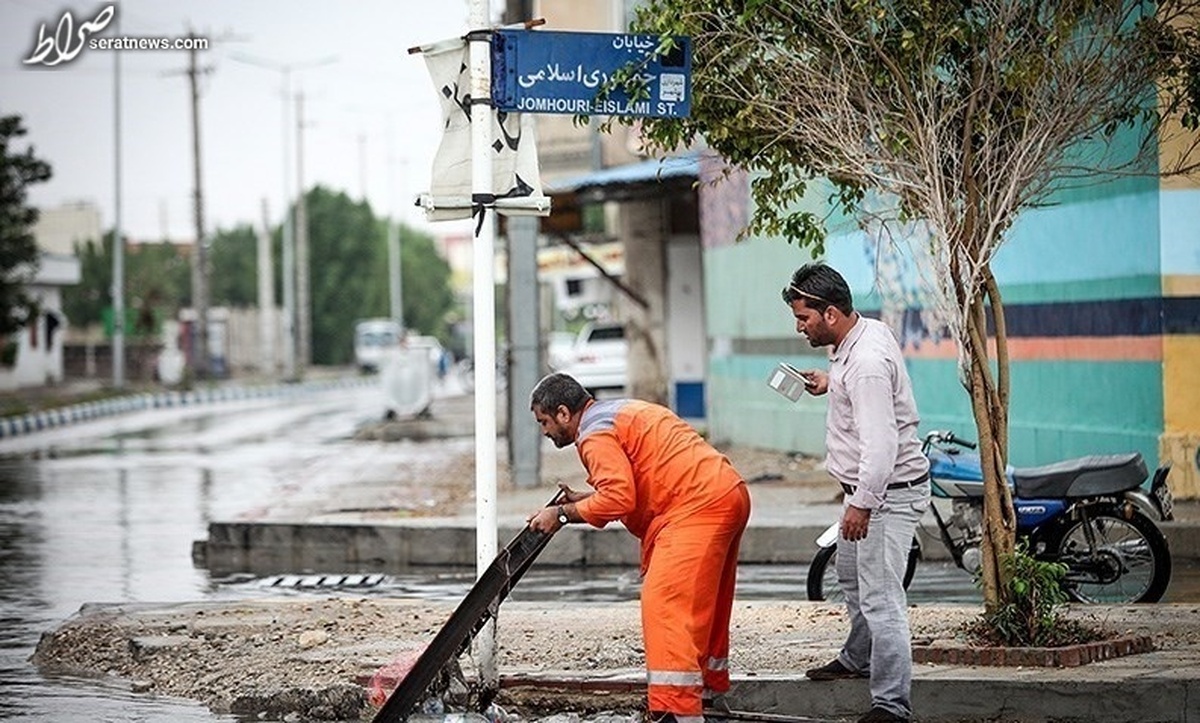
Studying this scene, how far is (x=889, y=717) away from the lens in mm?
8008

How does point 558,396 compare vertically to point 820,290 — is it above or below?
below

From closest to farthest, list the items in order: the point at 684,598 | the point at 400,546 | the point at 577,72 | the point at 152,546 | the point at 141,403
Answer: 1. the point at 684,598
2. the point at 577,72
3. the point at 400,546
4. the point at 152,546
5. the point at 141,403

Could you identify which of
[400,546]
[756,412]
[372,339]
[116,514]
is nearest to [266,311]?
[372,339]

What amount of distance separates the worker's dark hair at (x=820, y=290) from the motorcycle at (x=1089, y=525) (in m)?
3.33

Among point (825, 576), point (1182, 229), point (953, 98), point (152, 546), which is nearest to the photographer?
point (953, 98)

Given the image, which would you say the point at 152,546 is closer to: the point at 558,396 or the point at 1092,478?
the point at 1092,478

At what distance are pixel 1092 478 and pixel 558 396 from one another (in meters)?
4.46

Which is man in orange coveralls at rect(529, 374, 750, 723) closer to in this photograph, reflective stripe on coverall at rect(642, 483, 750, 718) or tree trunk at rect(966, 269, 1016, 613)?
reflective stripe on coverall at rect(642, 483, 750, 718)

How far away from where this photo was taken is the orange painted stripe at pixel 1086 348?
16094mm

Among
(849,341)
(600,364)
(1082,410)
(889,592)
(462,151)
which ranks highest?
(462,151)

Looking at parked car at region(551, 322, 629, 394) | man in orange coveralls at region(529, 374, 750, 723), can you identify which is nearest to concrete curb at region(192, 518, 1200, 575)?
man in orange coveralls at region(529, 374, 750, 723)

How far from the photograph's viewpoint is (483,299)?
9.12 m

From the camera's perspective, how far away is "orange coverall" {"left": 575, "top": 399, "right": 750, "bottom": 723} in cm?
766

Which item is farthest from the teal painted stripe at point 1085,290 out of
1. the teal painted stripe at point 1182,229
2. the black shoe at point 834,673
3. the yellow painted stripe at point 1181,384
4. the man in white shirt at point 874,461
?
the man in white shirt at point 874,461
